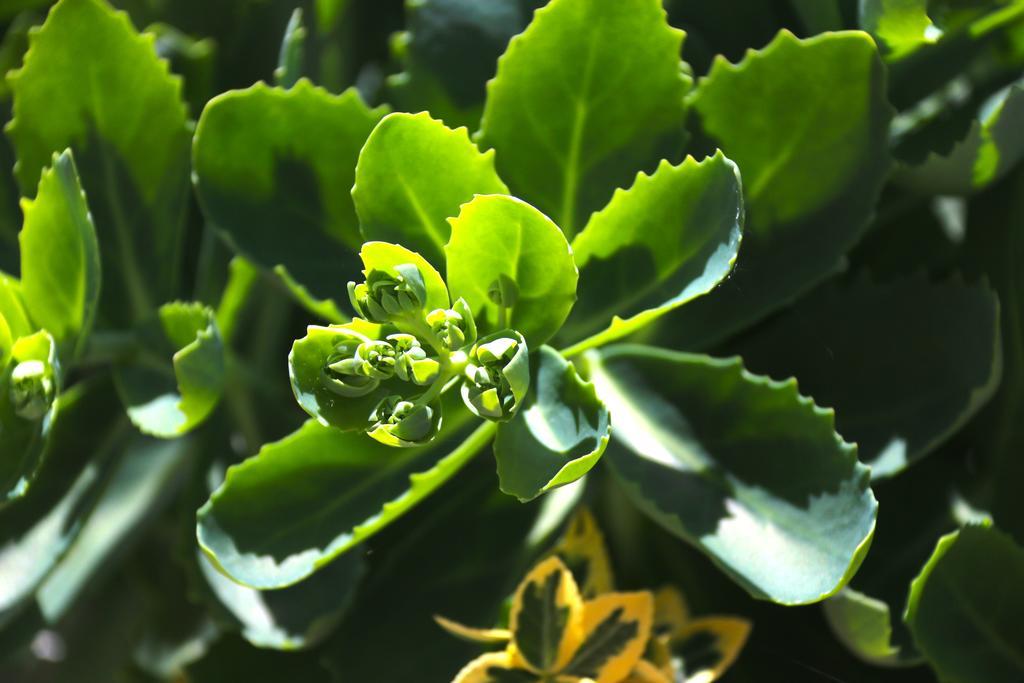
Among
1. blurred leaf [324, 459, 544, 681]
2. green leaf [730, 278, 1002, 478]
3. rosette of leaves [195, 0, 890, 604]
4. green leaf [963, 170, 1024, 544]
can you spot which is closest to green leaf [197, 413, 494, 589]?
rosette of leaves [195, 0, 890, 604]

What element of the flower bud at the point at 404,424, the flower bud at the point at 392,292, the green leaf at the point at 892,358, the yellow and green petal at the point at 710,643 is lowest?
the yellow and green petal at the point at 710,643

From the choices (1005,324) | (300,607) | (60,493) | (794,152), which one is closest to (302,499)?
(300,607)

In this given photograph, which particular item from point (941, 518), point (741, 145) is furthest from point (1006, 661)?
point (741, 145)

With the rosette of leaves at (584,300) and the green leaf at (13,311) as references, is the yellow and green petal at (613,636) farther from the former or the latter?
the green leaf at (13,311)

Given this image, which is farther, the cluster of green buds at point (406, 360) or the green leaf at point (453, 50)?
the green leaf at point (453, 50)

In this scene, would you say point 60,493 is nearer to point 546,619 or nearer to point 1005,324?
point 546,619

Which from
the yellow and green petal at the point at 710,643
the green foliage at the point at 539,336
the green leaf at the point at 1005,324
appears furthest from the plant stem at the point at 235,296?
the green leaf at the point at 1005,324

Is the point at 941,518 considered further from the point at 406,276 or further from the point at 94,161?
the point at 94,161
